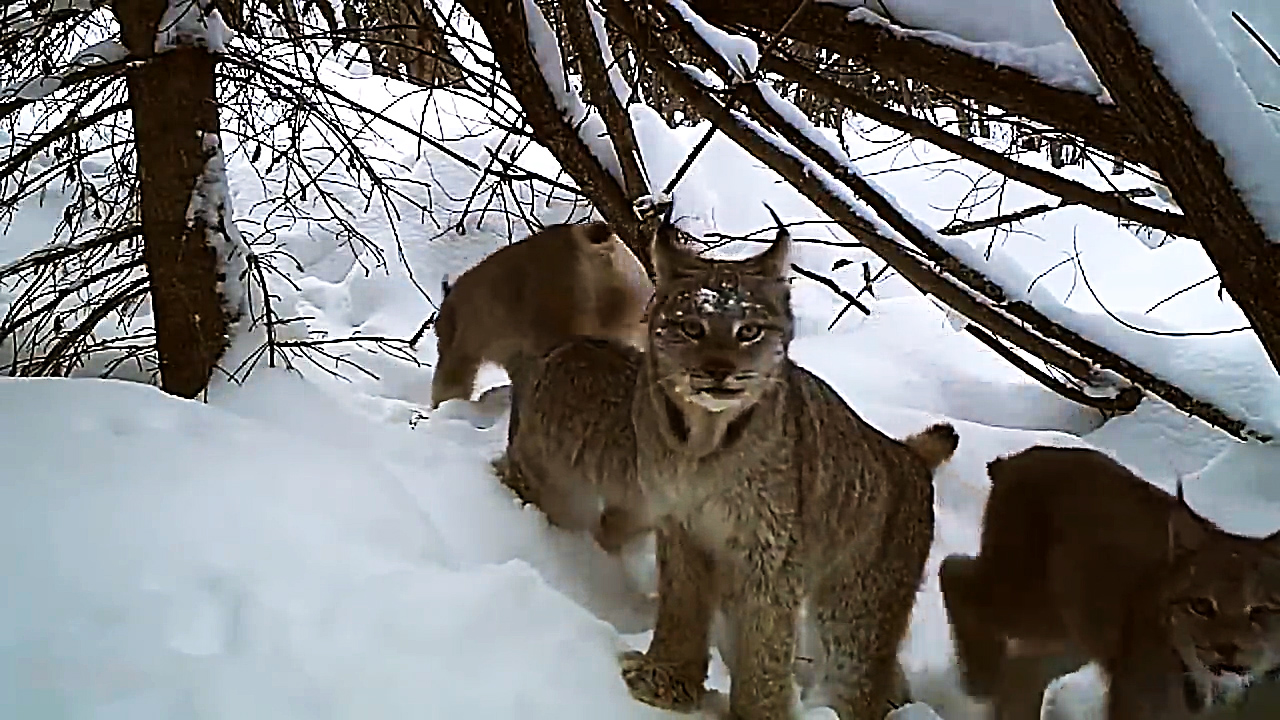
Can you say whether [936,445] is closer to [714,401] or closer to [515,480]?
[714,401]

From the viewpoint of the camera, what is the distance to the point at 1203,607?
2.91m

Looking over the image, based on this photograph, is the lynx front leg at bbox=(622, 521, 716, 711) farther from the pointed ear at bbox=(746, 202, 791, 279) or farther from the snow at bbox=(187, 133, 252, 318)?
the snow at bbox=(187, 133, 252, 318)

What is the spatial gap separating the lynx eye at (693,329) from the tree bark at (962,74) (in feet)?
3.54

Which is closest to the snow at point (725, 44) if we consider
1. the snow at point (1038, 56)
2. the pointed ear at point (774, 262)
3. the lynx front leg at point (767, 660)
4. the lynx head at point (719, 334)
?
the snow at point (1038, 56)

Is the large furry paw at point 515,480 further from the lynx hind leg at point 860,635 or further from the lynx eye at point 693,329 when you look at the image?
the lynx eye at point 693,329

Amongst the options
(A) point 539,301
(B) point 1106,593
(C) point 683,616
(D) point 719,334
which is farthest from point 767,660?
(A) point 539,301

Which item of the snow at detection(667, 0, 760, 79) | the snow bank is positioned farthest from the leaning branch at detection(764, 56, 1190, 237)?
the snow bank

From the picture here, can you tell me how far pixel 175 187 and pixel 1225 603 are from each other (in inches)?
131

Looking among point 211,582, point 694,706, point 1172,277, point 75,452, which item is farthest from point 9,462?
point 1172,277

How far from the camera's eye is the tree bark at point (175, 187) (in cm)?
393

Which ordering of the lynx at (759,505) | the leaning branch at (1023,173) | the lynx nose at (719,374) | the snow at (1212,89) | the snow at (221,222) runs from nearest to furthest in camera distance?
the snow at (1212,89), the lynx nose at (719,374), the lynx at (759,505), the leaning branch at (1023,173), the snow at (221,222)

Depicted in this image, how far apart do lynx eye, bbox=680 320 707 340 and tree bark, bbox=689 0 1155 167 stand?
1.08 m

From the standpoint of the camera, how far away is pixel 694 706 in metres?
3.09

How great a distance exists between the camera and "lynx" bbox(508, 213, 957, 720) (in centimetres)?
292
